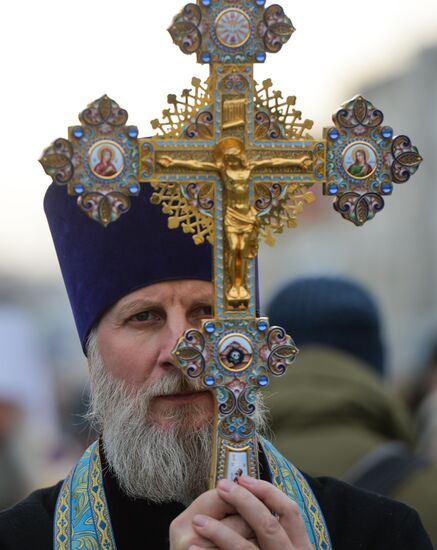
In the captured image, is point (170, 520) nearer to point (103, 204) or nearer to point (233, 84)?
point (103, 204)

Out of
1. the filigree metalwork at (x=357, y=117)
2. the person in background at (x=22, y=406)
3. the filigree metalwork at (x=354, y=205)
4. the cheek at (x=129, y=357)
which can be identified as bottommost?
the person in background at (x=22, y=406)

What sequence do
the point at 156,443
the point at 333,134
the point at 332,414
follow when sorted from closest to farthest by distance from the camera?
the point at 333,134, the point at 156,443, the point at 332,414

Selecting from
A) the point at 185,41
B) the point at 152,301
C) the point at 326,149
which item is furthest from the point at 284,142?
the point at 152,301

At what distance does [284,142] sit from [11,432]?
22.4 feet

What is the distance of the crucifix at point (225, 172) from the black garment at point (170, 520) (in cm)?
74

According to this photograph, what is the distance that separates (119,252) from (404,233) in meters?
29.3

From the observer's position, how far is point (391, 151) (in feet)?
14.4

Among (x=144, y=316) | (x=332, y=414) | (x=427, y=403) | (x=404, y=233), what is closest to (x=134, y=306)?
(x=144, y=316)

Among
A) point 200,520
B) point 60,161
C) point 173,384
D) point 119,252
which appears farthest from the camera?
point 119,252

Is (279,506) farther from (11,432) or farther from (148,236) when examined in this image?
(11,432)

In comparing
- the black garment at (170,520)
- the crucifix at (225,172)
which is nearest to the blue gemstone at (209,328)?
the crucifix at (225,172)

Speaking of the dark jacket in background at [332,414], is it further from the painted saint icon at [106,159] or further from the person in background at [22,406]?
the person in background at [22,406]

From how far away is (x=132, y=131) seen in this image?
4172 mm

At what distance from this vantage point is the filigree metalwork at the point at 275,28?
4234mm
